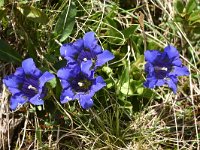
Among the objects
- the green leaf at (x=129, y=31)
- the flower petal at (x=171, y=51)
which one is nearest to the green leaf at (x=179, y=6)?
the green leaf at (x=129, y=31)

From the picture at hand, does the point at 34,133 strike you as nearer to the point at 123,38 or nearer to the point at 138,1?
the point at 123,38

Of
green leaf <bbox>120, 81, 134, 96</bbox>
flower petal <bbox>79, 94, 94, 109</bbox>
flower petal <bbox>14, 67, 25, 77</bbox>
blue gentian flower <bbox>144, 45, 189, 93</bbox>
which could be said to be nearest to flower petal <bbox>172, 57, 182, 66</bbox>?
blue gentian flower <bbox>144, 45, 189, 93</bbox>

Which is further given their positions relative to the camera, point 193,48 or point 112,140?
point 193,48

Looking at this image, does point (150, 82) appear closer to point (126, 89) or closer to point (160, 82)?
point (160, 82)

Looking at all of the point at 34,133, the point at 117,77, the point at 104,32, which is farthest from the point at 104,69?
the point at 34,133

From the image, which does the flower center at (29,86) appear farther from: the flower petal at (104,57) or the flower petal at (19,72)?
the flower petal at (104,57)

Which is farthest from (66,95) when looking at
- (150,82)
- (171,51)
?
(171,51)

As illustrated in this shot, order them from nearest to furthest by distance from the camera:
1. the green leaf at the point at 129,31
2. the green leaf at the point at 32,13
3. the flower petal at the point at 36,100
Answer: the flower petal at the point at 36,100
the green leaf at the point at 32,13
the green leaf at the point at 129,31
